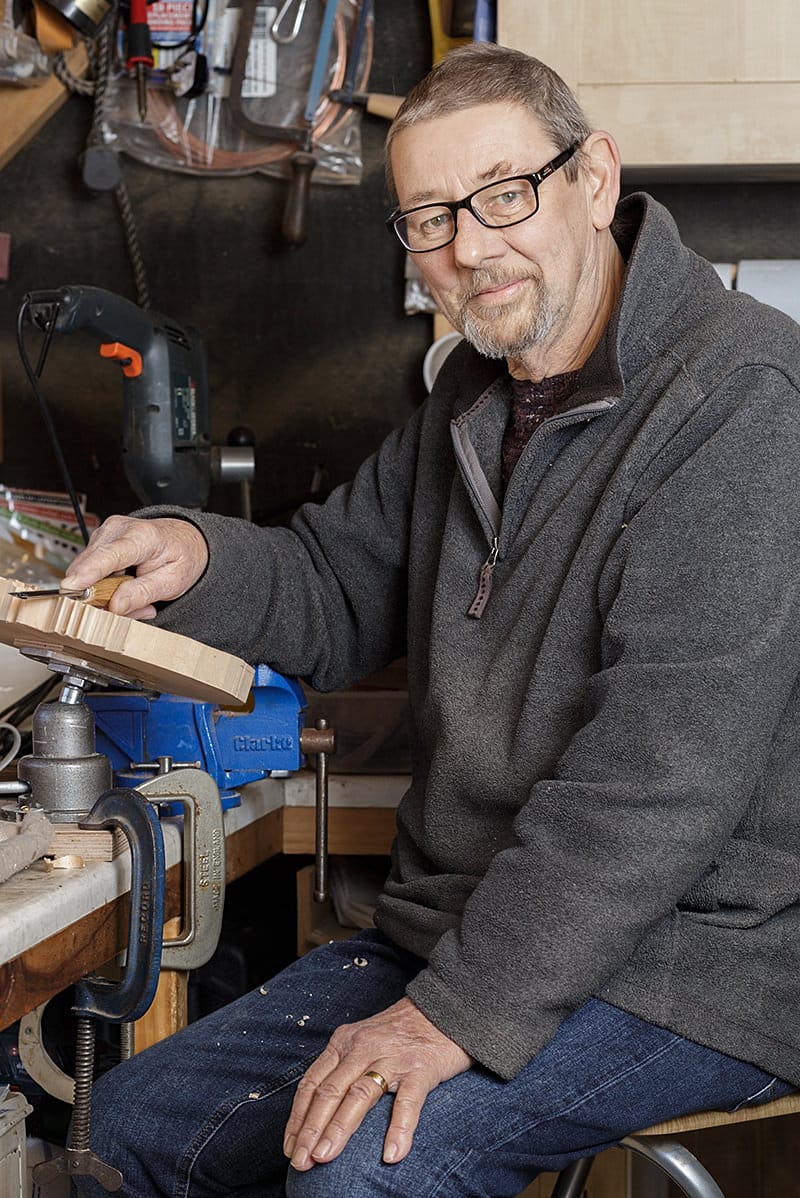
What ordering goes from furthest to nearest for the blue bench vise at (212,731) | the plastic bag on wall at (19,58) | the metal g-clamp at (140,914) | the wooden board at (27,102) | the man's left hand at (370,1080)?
the wooden board at (27,102), the plastic bag on wall at (19,58), the blue bench vise at (212,731), the metal g-clamp at (140,914), the man's left hand at (370,1080)

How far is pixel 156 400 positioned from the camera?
1.76 meters

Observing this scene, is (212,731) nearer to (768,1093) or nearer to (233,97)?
(768,1093)

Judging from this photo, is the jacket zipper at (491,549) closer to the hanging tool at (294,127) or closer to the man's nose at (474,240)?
the man's nose at (474,240)

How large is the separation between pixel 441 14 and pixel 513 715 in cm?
128

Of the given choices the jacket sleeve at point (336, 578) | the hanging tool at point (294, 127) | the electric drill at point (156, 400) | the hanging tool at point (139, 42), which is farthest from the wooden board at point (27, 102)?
the jacket sleeve at point (336, 578)

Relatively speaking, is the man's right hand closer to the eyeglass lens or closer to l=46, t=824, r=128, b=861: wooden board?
l=46, t=824, r=128, b=861: wooden board

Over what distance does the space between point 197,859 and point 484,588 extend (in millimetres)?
379

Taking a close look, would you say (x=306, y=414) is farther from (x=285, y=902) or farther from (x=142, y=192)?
(x=285, y=902)

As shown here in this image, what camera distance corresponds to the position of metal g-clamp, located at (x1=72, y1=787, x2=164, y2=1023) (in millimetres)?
1098

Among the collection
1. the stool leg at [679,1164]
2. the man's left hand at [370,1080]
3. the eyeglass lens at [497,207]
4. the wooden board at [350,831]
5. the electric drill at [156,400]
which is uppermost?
the eyeglass lens at [497,207]

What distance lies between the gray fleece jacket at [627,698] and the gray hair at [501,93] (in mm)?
106

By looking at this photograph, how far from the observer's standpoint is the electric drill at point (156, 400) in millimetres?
1728

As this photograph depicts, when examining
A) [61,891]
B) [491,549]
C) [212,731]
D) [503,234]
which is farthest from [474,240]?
[61,891]

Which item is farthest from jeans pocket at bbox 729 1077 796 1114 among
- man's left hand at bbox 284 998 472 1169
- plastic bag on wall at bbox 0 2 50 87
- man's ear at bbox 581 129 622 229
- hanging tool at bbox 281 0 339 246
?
plastic bag on wall at bbox 0 2 50 87
